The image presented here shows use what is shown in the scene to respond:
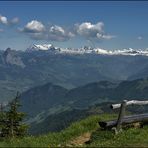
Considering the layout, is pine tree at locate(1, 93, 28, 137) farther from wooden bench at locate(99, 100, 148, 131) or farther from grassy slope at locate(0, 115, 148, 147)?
wooden bench at locate(99, 100, 148, 131)

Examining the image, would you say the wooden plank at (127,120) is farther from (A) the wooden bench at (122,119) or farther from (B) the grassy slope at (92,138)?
(B) the grassy slope at (92,138)

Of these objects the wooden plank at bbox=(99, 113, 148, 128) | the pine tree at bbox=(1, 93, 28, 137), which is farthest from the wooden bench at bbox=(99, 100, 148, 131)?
the pine tree at bbox=(1, 93, 28, 137)

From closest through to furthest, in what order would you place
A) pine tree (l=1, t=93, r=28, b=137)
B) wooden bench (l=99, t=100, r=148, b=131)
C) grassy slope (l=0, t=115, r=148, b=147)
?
grassy slope (l=0, t=115, r=148, b=147), wooden bench (l=99, t=100, r=148, b=131), pine tree (l=1, t=93, r=28, b=137)

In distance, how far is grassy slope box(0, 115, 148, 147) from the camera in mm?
24634

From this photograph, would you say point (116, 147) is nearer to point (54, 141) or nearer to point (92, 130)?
point (54, 141)

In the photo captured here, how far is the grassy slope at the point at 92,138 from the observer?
80.8ft

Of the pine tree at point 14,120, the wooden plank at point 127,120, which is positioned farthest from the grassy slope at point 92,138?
the pine tree at point 14,120

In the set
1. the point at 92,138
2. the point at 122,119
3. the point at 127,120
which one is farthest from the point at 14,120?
the point at 122,119

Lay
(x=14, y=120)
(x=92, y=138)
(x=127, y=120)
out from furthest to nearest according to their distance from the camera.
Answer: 1. (x=14, y=120)
2. (x=127, y=120)
3. (x=92, y=138)

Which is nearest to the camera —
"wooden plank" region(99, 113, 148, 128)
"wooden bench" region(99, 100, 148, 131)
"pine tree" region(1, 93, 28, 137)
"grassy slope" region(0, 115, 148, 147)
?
"grassy slope" region(0, 115, 148, 147)

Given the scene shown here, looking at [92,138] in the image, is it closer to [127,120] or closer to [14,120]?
[127,120]

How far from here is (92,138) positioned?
94.0ft

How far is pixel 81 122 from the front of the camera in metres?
33.4

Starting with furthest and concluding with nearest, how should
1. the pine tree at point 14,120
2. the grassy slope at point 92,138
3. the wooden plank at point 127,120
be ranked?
the pine tree at point 14,120, the wooden plank at point 127,120, the grassy slope at point 92,138
